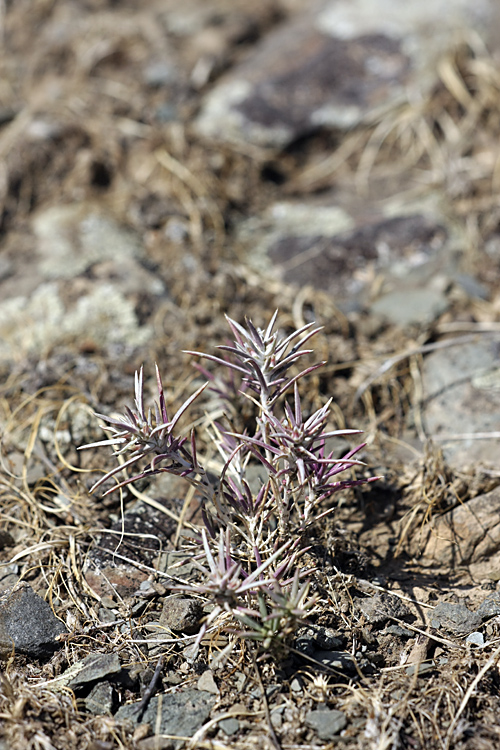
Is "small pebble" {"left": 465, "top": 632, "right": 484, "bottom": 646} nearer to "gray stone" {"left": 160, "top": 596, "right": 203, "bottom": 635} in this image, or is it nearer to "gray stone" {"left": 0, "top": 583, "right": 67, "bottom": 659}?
"gray stone" {"left": 160, "top": 596, "right": 203, "bottom": 635}

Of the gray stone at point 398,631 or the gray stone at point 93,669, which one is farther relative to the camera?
the gray stone at point 398,631

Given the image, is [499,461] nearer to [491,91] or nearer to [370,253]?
[370,253]

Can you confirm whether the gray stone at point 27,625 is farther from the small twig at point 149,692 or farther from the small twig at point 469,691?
the small twig at point 469,691

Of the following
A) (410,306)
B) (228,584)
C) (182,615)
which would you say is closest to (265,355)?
(228,584)

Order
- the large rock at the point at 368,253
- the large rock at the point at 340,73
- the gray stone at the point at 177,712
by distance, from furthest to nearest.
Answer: the large rock at the point at 340,73 → the large rock at the point at 368,253 → the gray stone at the point at 177,712

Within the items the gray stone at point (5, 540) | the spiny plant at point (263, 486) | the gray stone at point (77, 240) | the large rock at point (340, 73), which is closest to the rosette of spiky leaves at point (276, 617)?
the spiny plant at point (263, 486)

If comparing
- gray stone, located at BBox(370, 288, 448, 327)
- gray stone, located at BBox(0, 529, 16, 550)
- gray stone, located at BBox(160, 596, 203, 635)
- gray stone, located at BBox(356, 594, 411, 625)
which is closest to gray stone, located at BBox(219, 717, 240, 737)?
gray stone, located at BBox(160, 596, 203, 635)

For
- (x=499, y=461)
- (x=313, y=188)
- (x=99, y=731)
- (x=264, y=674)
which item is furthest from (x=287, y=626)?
(x=313, y=188)

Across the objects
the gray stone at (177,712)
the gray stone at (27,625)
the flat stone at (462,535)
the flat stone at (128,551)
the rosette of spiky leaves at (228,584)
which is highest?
the rosette of spiky leaves at (228,584)
